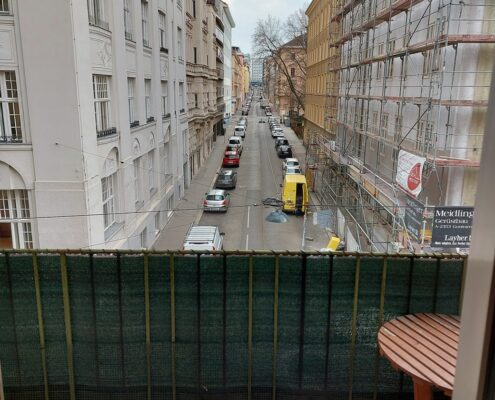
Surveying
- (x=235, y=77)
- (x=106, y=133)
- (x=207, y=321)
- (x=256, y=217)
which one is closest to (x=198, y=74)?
(x=256, y=217)

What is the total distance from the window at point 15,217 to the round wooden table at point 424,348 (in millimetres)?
10094

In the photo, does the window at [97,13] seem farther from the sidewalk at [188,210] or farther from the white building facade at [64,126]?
the sidewalk at [188,210]

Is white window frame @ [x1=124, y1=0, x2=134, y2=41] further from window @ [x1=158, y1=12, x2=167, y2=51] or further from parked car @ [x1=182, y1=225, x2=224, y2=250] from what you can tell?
parked car @ [x1=182, y1=225, x2=224, y2=250]

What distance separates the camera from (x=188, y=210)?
2567 centimetres

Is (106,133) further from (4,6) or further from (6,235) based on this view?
(4,6)

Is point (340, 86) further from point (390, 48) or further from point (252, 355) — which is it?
point (252, 355)

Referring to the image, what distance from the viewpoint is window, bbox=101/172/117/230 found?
13430 millimetres

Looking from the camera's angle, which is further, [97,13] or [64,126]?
[97,13]

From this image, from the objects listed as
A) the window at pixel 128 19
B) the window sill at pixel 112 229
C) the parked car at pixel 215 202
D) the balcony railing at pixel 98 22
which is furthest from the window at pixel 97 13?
the parked car at pixel 215 202

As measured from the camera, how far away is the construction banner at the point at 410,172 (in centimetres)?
1159

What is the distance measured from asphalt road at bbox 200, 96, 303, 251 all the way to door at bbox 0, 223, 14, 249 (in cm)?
935

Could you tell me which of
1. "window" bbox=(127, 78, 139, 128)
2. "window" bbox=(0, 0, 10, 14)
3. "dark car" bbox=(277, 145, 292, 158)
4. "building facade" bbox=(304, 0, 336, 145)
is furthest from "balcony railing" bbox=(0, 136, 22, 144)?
"dark car" bbox=(277, 145, 292, 158)

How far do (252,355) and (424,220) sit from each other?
7.33 metres

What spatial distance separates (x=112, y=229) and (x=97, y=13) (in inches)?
A: 246
